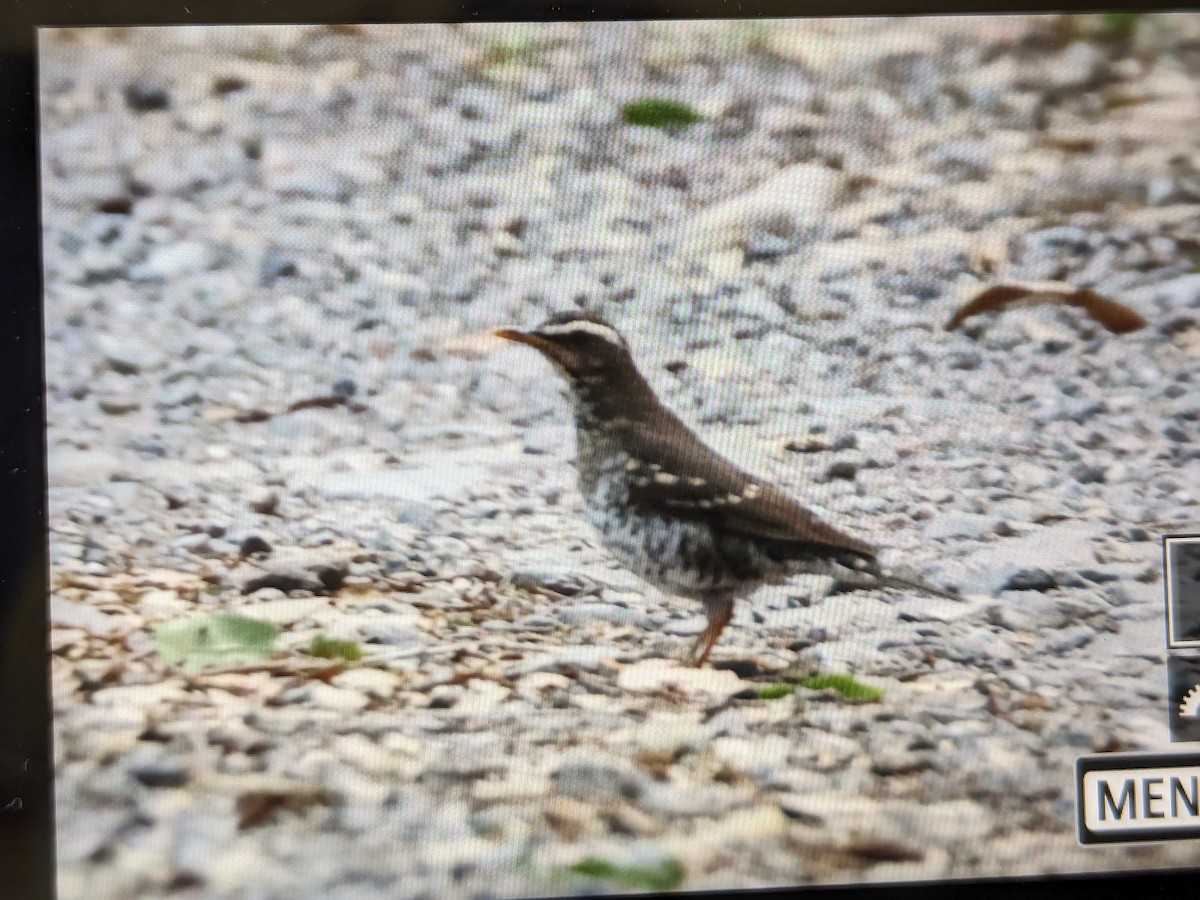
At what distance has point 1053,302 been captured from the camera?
3.24 ft

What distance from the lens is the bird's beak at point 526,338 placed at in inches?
37.4

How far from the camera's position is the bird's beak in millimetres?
949

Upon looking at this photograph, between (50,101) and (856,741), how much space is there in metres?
1.05

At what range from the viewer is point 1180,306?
3.27ft

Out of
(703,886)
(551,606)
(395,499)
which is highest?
(395,499)

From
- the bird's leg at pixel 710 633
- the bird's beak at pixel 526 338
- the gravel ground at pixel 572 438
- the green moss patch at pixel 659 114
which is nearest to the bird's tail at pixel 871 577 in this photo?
the gravel ground at pixel 572 438

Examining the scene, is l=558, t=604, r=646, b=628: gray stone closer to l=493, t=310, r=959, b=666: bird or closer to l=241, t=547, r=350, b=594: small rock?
l=493, t=310, r=959, b=666: bird

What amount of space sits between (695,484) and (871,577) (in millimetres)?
215

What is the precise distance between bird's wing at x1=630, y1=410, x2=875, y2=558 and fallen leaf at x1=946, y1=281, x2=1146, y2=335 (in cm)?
28

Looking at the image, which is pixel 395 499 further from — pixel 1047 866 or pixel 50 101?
pixel 1047 866

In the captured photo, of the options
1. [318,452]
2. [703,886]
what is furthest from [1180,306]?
[318,452]

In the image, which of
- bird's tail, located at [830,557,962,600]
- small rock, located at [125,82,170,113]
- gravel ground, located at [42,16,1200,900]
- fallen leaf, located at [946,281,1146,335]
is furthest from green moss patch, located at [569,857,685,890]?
small rock, located at [125,82,170,113]

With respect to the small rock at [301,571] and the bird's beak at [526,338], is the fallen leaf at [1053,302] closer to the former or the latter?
the bird's beak at [526,338]

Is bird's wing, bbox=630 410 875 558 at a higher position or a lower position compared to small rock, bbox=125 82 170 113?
lower
